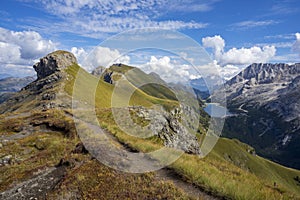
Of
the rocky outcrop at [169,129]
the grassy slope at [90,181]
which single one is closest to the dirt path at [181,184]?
the grassy slope at [90,181]

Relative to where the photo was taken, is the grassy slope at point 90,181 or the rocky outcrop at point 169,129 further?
the rocky outcrop at point 169,129

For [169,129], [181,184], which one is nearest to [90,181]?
[181,184]

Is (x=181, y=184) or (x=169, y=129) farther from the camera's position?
(x=169, y=129)

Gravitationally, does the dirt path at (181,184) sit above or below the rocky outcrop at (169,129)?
above

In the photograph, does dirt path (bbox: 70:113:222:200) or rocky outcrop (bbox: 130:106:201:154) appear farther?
rocky outcrop (bbox: 130:106:201:154)

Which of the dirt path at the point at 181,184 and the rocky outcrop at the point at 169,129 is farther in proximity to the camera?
the rocky outcrop at the point at 169,129

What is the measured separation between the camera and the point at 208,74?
14711mm

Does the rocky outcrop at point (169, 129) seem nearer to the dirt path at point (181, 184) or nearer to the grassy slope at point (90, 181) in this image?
the grassy slope at point (90, 181)

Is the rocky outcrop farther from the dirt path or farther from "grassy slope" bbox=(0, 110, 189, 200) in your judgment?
the dirt path

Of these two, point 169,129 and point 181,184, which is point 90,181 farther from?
point 169,129

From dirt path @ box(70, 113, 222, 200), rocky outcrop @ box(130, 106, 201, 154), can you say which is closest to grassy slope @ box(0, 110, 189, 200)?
dirt path @ box(70, 113, 222, 200)

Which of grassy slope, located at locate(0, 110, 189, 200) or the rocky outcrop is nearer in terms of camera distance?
grassy slope, located at locate(0, 110, 189, 200)

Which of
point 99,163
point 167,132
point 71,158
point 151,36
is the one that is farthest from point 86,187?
point 167,132

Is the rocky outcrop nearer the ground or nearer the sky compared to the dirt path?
nearer the ground
